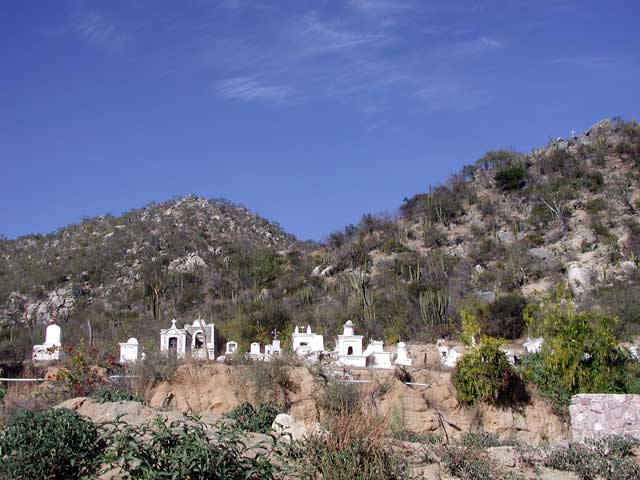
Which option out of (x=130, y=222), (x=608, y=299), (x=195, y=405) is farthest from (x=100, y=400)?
(x=130, y=222)

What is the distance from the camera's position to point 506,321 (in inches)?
1109

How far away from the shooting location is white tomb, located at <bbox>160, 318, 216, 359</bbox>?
23394 millimetres

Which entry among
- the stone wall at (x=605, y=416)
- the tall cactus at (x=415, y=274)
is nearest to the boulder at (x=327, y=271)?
the tall cactus at (x=415, y=274)

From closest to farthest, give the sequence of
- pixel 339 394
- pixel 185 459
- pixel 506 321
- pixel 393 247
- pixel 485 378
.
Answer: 1. pixel 185 459
2. pixel 339 394
3. pixel 485 378
4. pixel 506 321
5. pixel 393 247

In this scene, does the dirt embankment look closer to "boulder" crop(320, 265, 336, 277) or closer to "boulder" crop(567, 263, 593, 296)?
"boulder" crop(567, 263, 593, 296)

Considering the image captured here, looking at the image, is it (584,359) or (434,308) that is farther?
(434,308)

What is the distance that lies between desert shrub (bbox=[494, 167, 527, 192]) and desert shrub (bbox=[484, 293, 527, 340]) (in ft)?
64.4

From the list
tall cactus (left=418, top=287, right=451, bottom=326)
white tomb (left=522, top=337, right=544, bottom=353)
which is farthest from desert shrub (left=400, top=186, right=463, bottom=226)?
white tomb (left=522, top=337, right=544, bottom=353)

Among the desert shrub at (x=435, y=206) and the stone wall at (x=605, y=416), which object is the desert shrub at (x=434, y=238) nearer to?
the desert shrub at (x=435, y=206)

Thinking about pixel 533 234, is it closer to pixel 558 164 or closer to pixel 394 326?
pixel 558 164

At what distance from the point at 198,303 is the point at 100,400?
29431 millimetres

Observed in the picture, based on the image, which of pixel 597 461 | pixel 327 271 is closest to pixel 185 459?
pixel 597 461

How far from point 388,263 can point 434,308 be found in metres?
11.0

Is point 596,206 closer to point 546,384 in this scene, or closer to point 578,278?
point 578,278
